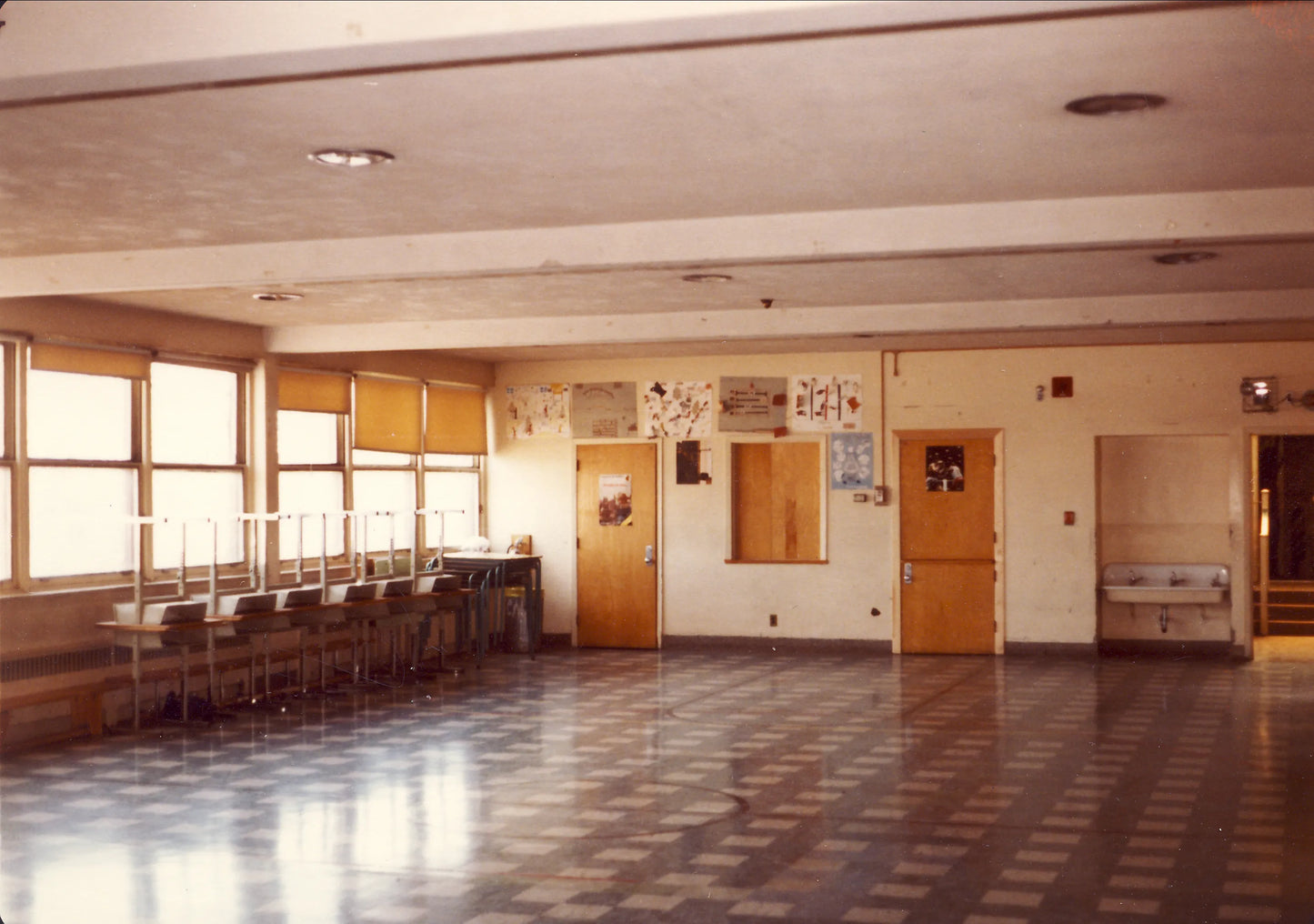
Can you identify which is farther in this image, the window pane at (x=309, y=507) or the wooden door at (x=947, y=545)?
the wooden door at (x=947, y=545)

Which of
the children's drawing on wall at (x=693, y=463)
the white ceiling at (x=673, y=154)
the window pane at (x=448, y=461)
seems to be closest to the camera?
the white ceiling at (x=673, y=154)

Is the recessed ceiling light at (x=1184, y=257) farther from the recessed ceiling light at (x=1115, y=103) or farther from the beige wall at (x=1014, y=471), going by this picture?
the beige wall at (x=1014, y=471)

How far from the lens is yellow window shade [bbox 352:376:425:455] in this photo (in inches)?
484

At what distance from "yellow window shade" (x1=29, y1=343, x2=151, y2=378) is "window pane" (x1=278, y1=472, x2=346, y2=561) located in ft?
6.28

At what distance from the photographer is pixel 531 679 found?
11711 mm

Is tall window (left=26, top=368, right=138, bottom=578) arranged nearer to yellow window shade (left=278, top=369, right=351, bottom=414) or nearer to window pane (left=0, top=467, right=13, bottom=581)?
window pane (left=0, top=467, right=13, bottom=581)

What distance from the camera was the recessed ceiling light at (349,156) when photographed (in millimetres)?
5184

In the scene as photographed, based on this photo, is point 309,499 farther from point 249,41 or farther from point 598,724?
point 249,41

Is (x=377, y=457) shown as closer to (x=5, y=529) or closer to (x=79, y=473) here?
(x=79, y=473)

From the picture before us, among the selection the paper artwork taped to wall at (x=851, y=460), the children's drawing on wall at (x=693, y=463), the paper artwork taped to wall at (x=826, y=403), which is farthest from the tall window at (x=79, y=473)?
the paper artwork taped to wall at (x=851, y=460)

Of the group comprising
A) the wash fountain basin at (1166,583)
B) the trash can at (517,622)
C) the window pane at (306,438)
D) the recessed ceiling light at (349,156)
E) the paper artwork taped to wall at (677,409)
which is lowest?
the trash can at (517,622)

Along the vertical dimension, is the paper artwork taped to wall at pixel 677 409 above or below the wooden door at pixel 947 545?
above

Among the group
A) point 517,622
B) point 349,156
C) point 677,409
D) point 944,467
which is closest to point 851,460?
point 944,467

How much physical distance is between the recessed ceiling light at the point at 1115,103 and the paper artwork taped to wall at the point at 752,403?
8962 mm
